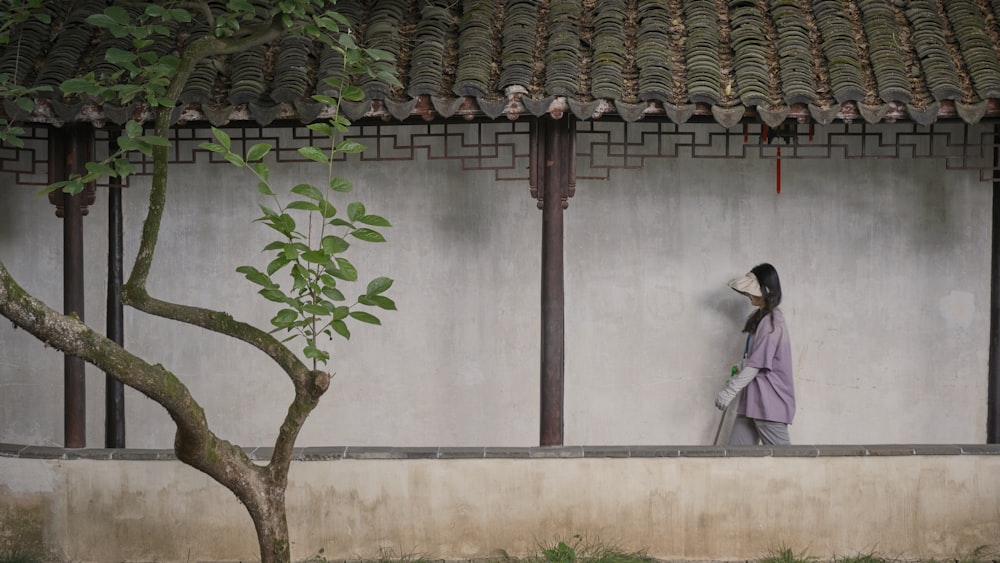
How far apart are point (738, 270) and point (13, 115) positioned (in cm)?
509

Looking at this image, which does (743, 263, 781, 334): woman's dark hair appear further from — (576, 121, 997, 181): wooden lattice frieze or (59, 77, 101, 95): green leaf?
(59, 77, 101, 95): green leaf

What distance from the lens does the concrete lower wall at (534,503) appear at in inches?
276

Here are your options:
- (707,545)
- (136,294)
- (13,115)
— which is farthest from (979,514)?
(13,115)

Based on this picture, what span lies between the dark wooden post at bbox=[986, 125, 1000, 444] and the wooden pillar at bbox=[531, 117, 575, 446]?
282cm

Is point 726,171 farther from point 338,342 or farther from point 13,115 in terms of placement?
point 13,115

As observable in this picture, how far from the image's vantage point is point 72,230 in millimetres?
7230

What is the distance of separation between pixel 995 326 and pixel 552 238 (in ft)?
10.5

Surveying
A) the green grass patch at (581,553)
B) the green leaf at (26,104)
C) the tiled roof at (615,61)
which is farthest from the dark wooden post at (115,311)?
the green grass patch at (581,553)

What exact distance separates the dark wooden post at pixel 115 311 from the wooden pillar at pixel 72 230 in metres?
0.23

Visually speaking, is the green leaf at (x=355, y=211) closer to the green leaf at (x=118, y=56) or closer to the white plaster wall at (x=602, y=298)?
the green leaf at (x=118, y=56)

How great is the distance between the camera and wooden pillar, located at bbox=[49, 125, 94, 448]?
23.5 feet

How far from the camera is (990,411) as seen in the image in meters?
7.66

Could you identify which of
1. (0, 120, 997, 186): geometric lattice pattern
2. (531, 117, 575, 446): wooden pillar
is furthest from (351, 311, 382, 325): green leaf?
(0, 120, 997, 186): geometric lattice pattern

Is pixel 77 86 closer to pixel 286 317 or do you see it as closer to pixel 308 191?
pixel 308 191
